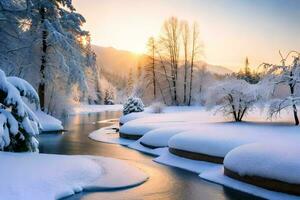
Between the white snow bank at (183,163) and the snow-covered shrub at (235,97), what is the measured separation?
852 centimetres

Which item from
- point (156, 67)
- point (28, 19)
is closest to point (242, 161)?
point (28, 19)

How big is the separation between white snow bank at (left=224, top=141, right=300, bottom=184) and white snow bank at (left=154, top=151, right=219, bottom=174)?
1834 mm

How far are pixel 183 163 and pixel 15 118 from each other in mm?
6783

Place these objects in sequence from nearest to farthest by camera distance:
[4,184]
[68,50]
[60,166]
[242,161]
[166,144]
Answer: [4,184] < [60,166] < [242,161] < [166,144] < [68,50]

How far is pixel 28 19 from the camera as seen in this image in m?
28.0

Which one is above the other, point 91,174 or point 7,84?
point 7,84

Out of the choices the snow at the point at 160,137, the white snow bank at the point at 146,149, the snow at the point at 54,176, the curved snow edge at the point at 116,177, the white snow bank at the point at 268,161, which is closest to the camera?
the snow at the point at 54,176

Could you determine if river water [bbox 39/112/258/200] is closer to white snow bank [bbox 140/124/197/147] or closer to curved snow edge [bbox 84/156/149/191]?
curved snow edge [bbox 84/156/149/191]

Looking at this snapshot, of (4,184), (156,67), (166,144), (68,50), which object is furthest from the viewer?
(156,67)

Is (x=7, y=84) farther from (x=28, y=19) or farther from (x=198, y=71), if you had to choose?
(x=198, y=71)

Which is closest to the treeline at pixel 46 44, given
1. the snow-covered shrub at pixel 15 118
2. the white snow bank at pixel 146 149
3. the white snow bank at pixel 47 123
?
the white snow bank at pixel 47 123

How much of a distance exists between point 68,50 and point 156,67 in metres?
26.7

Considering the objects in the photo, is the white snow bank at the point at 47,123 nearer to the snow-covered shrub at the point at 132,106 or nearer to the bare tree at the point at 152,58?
the snow-covered shrub at the point at 132,106

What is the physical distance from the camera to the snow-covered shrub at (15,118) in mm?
12484
